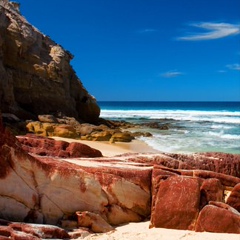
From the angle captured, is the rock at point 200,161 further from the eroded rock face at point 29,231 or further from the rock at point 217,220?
the eroded rock face at point 29,231

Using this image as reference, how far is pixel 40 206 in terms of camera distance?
5852 mm

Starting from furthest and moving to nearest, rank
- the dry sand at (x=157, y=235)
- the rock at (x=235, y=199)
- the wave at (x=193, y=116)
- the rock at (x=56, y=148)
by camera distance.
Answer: the wave at (x=193, y=116) → the rock at (x=56, y=148) → the rock at (x=235, y=199) → the dry sand at (x=157, y=235)

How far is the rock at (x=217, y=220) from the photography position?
19.0ft

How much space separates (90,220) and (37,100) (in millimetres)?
19695

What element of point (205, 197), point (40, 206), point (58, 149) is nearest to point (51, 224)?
point (40, 206)

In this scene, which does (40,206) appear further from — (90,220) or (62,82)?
(62,82)

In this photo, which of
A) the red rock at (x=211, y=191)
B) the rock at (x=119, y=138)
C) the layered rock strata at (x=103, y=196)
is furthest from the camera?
the rock at (x=119, y=138)

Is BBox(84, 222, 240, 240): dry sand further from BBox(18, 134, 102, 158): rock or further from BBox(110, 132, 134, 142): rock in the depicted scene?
BBox(110, 132, 134, 142): rock

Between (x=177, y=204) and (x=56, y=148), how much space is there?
3706 mm

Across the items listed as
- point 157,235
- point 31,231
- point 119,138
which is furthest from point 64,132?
point 31,231

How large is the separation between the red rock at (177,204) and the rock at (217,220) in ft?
0.52

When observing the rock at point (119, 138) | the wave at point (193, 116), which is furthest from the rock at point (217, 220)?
the wave at point (193, 116)

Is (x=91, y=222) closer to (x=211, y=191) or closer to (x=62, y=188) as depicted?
(x=62, y=188)

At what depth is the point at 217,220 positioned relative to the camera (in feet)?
19.2
